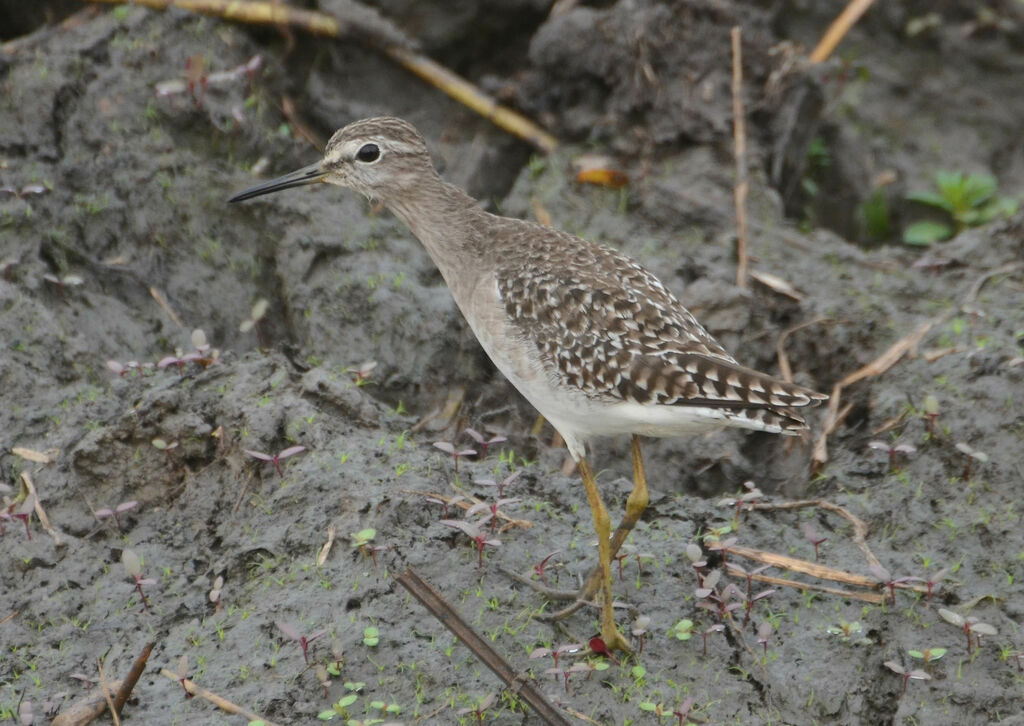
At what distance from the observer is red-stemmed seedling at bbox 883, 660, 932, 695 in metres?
5.07

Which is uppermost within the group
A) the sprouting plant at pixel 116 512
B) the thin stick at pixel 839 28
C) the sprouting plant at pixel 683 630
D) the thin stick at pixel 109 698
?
the thin stick at pixel 839 28

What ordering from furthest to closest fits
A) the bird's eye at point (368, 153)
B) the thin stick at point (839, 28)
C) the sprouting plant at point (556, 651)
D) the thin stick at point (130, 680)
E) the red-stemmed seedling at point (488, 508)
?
the thin stick at point (839, 28), the bird's eye at point (368, 153), the red-stemmed seedling at point (488, 508), the sprouting plant at point (556, 651), the thin stick at point (130, 680)

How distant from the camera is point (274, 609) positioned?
528cm

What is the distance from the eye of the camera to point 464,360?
7090mm

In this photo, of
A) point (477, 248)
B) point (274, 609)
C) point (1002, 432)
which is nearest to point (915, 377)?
point (1002, 432)

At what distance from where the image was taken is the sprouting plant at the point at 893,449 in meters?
6.03

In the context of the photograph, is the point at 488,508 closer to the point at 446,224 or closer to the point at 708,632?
the point at 708,632

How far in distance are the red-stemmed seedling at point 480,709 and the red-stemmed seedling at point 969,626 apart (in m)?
2.02

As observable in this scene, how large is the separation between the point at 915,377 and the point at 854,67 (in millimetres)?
3736

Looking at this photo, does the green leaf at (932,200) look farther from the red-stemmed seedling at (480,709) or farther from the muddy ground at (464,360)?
the red-stemmed seedling at (480,709)

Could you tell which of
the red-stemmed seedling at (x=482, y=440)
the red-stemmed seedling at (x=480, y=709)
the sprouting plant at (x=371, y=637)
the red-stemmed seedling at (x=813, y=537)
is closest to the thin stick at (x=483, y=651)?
the red-stemmed seedling at (x=480, y=709)

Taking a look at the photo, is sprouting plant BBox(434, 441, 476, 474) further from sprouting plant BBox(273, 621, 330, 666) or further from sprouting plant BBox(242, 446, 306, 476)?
sprouting plant BBox(273, 621, 330, 666)

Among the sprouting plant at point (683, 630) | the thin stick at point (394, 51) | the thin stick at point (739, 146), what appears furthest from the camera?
the thin stick at point (394, 51)

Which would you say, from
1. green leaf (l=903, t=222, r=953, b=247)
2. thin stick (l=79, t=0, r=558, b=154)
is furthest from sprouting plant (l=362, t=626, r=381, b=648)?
green leaf (l=903, t=222, r=953, b=247)
